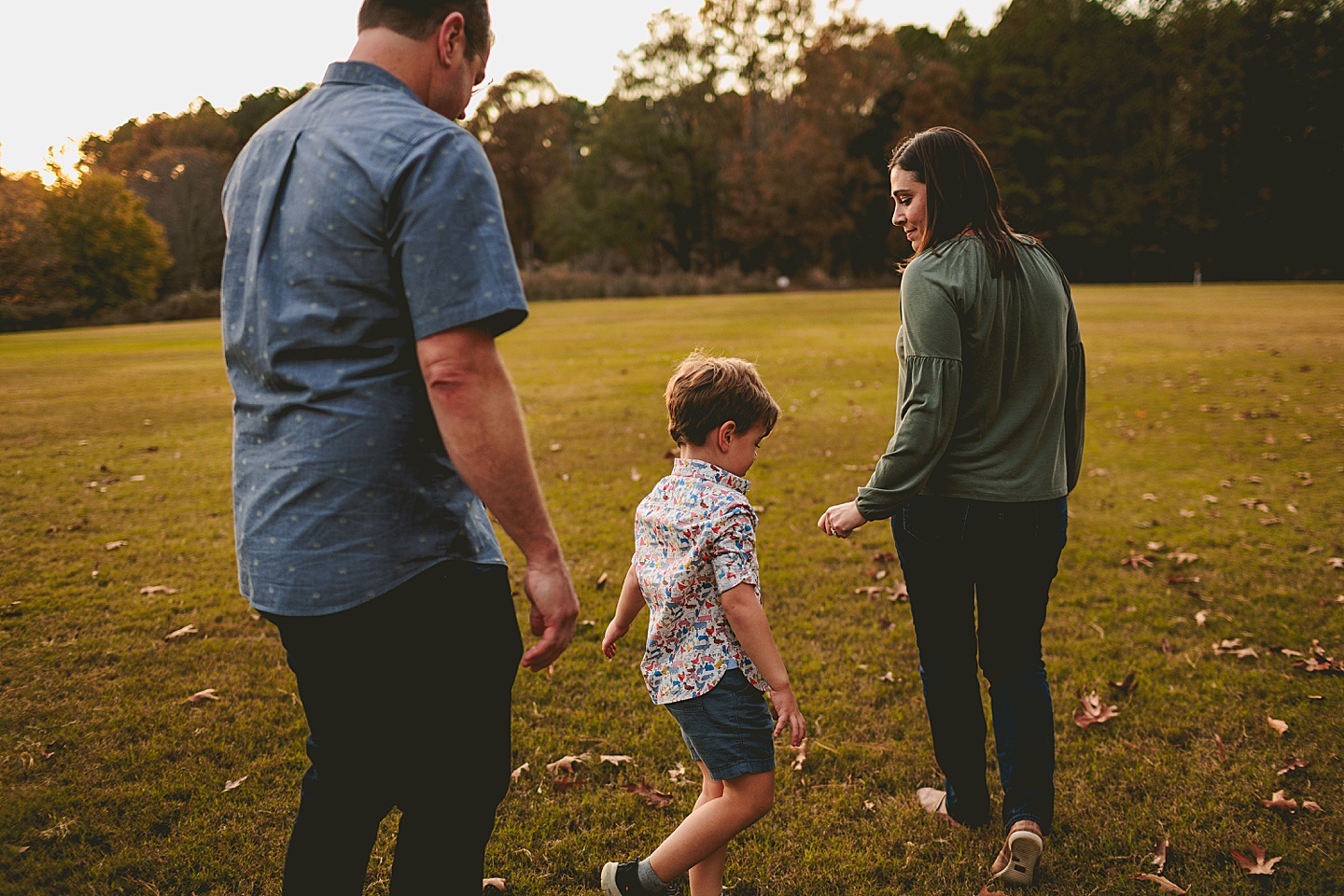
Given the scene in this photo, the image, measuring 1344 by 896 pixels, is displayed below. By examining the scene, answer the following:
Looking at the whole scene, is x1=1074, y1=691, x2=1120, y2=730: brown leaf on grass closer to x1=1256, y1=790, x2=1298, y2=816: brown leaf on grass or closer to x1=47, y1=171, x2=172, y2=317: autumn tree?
x1=1256, y1=790, x2=1298, y2=816: brown leaf on grass

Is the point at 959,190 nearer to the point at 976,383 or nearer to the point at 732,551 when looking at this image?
the point at 976,383

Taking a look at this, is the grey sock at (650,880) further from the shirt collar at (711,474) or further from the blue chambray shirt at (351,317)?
the blue chambray shirt at (351,317)

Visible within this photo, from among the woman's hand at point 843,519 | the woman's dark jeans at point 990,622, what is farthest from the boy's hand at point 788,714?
the woman's dark jeans at point 990,622

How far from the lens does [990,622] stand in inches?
118

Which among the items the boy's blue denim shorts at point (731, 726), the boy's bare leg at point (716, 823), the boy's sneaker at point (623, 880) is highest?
the boy's blue denim shorts at point (731, 726)

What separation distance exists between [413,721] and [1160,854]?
115 inches

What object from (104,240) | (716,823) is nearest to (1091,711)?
(716,823)

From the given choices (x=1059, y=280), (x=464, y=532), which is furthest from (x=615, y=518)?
(x=464, y=532)

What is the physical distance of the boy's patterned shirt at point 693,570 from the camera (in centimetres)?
237

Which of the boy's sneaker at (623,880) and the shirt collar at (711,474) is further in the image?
the boy's sneaker at (623,880)

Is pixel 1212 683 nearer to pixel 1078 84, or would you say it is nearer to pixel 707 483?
pixel 707 483

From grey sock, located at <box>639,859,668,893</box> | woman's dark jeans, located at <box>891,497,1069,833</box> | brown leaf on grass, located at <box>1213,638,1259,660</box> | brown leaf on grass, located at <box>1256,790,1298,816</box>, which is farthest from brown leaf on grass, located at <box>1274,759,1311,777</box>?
grey sock, located at <box>639,859,668,893</box>

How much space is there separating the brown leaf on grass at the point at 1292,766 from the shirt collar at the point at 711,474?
304 centimetres

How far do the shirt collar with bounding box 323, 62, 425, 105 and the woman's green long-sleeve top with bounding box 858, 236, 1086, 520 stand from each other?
64.2 inches
